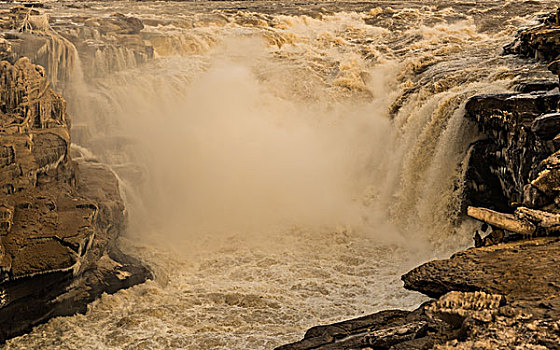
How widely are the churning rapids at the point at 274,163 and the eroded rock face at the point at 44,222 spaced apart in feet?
0.80

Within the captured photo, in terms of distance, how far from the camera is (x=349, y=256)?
28.5 feet

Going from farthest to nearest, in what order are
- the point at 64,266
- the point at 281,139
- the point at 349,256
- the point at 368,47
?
the point at 368,47
the point at 281,139
the point at 349,256
the point at 64,266

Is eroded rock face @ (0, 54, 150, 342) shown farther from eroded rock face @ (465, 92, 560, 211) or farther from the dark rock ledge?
eroded rock face @ (465, 92, 560, 211)

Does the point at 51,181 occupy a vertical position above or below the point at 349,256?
above

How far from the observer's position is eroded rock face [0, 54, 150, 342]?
6.34m

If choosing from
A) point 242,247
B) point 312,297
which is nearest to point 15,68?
point 242,247

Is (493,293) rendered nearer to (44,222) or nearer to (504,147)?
(504,147)

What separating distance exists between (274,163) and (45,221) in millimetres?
5526

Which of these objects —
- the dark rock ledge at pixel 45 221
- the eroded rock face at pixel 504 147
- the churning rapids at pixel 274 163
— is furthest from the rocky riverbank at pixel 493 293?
the dark rock ledge at pixel 45 221

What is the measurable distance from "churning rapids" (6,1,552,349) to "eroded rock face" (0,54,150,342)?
0.80ft

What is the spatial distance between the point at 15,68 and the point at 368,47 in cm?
1012

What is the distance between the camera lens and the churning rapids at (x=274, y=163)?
694 cm

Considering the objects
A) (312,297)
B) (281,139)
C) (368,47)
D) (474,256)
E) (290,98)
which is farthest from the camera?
(368,47)

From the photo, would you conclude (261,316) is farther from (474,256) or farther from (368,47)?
(368,47)
